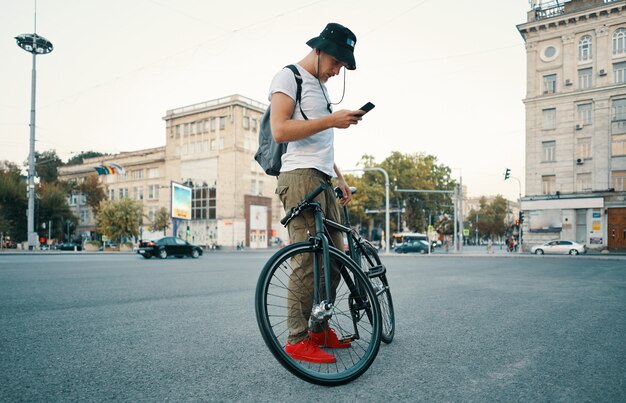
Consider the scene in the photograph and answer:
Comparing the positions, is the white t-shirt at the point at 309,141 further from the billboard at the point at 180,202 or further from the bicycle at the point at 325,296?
the billboard at the point at 180,202

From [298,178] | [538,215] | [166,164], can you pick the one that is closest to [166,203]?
[166,164]

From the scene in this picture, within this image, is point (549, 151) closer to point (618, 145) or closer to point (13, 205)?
point (618, 145)

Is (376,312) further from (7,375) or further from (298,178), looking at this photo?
(7,375)

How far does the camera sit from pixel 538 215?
40156 mm

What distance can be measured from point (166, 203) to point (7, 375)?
6929 cm

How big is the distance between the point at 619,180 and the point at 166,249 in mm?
34886

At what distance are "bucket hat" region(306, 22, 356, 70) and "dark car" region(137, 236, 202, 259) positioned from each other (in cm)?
2576

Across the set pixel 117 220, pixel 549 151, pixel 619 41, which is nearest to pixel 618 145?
pixel 549 151

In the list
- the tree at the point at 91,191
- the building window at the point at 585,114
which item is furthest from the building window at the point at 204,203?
the building window at the point at 585,114

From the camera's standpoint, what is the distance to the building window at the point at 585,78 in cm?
3834

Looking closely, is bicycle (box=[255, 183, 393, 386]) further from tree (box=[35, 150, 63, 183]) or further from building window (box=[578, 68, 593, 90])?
tree (box=[35, 150, 63, 183])

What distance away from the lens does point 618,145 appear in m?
37.0

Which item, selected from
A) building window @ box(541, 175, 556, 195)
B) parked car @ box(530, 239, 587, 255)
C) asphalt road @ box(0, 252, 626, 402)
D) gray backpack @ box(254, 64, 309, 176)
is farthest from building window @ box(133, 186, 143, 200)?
gray backpack @ box(254, 64, 309, 176)

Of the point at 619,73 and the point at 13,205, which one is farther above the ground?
the point at 619,73
